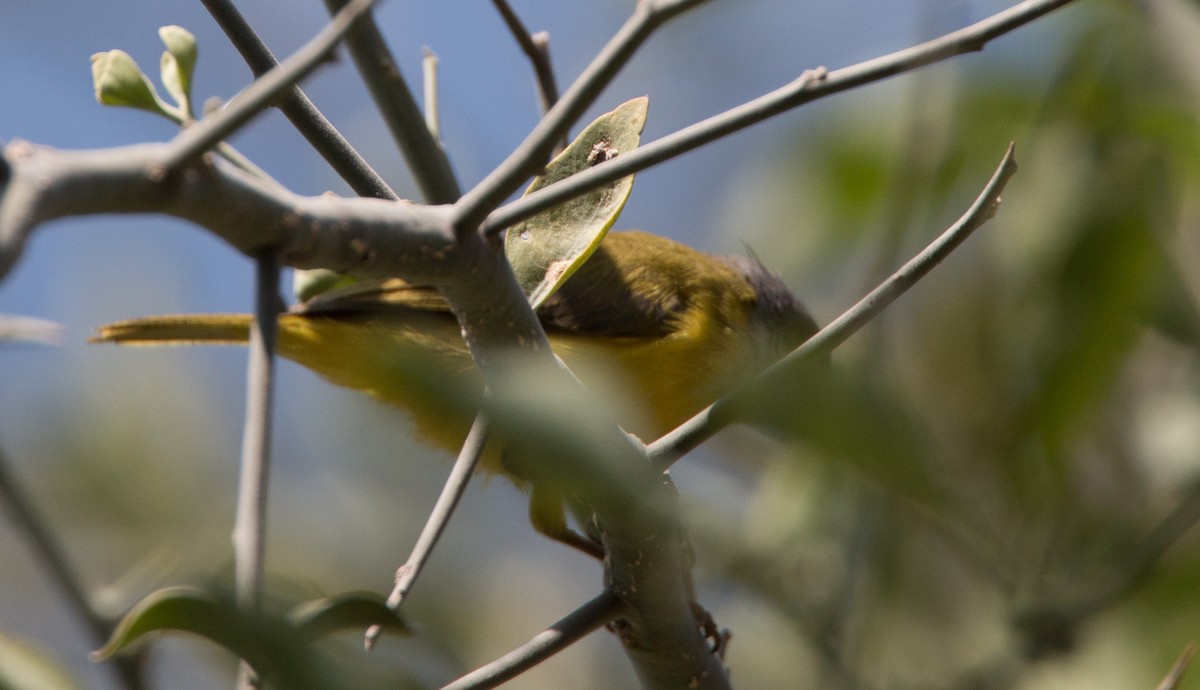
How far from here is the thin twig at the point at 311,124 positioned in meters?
1.22

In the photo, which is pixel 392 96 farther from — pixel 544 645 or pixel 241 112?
pixel 544 645

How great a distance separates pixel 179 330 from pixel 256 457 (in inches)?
112

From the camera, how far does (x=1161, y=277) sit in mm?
2170

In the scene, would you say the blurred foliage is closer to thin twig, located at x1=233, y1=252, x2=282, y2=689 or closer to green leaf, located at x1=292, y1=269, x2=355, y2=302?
thin twig, located at x1=233, y1=252, x2=282, y2=689

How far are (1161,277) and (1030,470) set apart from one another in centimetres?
41

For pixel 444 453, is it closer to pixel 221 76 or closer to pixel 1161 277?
pixel 221 76

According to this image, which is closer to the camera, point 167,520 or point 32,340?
point 32,340

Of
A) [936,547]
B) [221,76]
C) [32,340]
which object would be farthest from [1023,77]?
[32,340]

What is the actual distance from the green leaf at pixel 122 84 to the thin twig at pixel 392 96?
2.32 ft

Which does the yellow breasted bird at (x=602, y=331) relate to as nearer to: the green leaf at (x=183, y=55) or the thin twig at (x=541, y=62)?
the thin twig at (x=541, y=62)

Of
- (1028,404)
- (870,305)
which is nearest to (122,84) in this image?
(870,305)

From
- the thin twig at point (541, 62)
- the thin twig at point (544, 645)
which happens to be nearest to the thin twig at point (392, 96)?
the thin twig at point (544, 645)

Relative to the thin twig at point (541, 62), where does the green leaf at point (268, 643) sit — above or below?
below

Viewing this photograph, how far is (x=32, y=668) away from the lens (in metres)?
0.92
